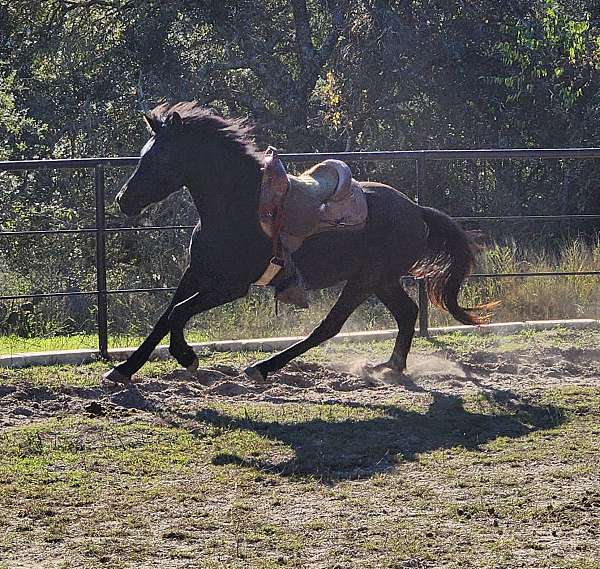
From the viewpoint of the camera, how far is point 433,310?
11.0 meters

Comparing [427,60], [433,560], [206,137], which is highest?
[427,60]

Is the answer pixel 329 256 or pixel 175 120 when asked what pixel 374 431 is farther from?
pixel 175 120

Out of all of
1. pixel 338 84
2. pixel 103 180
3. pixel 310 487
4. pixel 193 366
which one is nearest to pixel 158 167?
pixel 193 366

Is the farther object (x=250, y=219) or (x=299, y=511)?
(x=250, y=219)

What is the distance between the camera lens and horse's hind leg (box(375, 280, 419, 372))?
320 inches

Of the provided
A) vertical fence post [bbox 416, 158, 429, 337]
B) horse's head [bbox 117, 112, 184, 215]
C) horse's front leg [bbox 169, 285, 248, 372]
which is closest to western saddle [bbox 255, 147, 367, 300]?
horse's front leg [bbox 169, 285, 248, 372]

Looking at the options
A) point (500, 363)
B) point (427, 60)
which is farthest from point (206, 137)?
point (427, 60)

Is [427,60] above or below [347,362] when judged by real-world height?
A: above

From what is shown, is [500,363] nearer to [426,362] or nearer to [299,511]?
[426,362]

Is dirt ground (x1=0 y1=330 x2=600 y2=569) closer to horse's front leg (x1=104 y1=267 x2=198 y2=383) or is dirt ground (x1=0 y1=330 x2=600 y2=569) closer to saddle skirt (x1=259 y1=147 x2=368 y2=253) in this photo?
horse's front leg (x1=104 y1=267 x2=198 y2=383)

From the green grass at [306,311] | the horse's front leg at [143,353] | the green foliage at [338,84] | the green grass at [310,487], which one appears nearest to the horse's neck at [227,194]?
the horse's front leg at [143,353]

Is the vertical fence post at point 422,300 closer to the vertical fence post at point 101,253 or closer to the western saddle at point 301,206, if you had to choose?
the western saddle at point 301,206

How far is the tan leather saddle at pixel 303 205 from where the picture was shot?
7.39 m

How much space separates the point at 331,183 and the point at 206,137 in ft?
2.77
